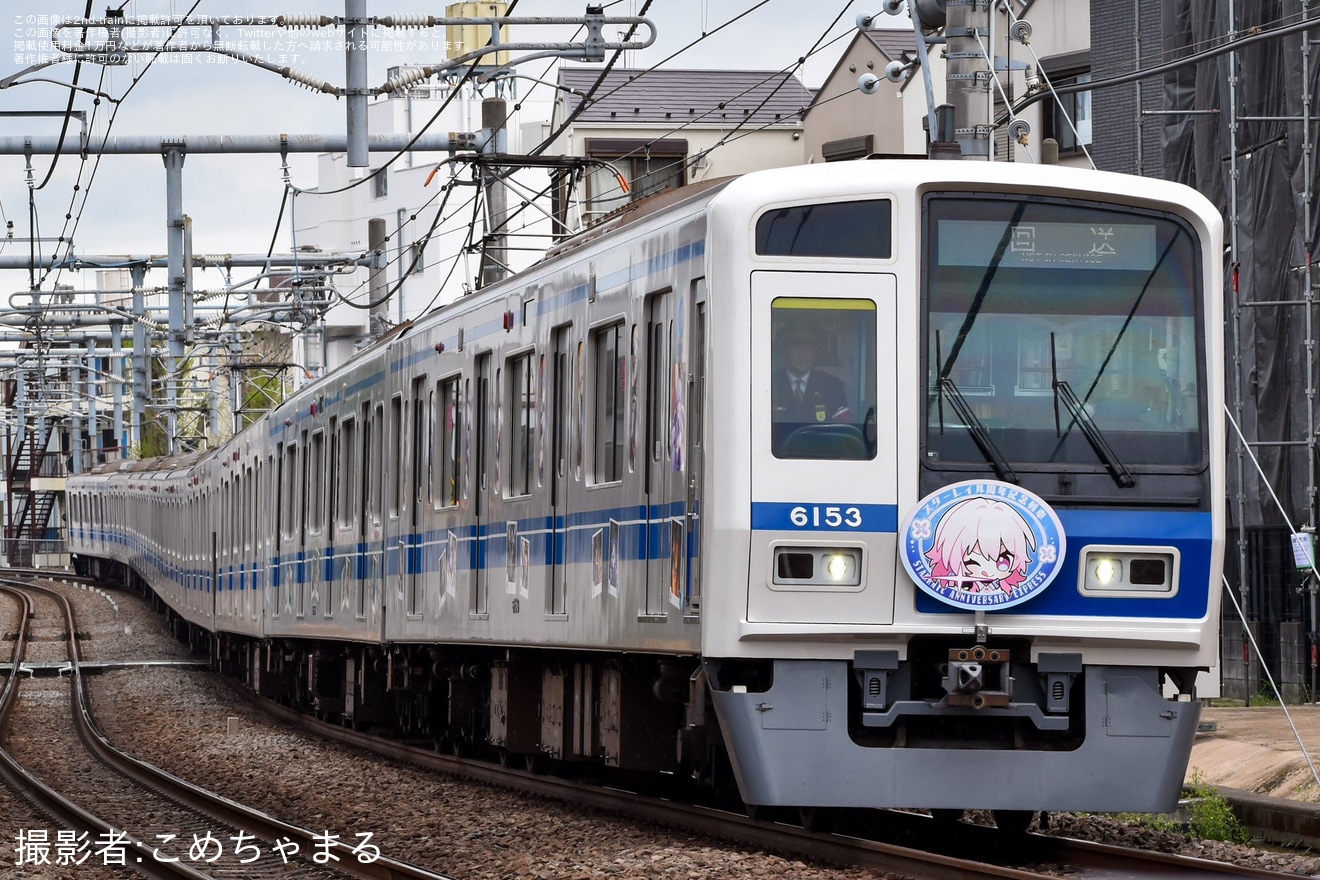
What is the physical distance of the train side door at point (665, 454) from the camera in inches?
360

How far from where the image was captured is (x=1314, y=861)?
928 cm

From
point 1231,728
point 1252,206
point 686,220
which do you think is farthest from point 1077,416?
point 1252,206

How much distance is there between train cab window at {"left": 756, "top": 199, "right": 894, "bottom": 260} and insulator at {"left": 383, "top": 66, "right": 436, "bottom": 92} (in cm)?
970

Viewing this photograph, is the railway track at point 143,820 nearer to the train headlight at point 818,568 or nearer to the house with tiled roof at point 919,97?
the train headlight at point 818,568

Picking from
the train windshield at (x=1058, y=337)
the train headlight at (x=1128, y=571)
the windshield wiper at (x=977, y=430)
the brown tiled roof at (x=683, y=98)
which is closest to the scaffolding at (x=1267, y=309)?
the train windshield at (x=1058, y=337)

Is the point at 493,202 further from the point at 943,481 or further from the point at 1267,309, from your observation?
the point at 943,481

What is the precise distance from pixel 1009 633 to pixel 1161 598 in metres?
0.68

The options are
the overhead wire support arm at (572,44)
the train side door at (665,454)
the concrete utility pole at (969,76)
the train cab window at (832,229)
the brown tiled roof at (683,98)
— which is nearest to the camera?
the train cab window at (832,229)

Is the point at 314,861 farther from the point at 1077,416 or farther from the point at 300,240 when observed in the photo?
the point at 300,240

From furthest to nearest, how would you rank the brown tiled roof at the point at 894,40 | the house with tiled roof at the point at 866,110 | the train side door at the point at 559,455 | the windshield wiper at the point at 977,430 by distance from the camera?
the brown tiled roof at the point at 894,40
the house with tiled roof at the point at 866,110
the train side door at the point at 559,455
the windshield wiper at the point at 977,430

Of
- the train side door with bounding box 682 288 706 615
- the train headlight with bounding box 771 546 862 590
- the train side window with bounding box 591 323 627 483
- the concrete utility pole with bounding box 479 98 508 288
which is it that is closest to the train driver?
the train side door with bounding box 682 288 706 615

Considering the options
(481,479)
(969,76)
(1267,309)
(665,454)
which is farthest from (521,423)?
(1267,309)

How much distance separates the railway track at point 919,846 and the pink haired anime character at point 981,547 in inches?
42.9

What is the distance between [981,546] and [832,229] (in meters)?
1.43
